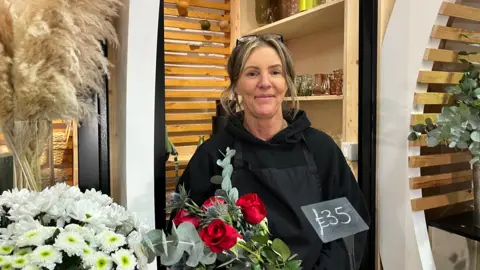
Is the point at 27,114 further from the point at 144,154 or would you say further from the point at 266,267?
the point at 266,267

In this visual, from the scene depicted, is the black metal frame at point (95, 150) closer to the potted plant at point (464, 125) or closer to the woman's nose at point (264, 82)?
the woman's nose at point (264, 82)

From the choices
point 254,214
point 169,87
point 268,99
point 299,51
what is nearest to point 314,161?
point 268,99

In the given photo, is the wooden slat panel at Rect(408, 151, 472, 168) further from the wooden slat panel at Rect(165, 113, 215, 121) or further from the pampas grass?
the wooden slat panel at Rect(165, 113, 215, 121)

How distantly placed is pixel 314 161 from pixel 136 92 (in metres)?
0.66

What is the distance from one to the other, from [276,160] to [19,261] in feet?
2.96

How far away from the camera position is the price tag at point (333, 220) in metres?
1.10

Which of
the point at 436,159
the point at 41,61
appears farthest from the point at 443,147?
the point at 41,61

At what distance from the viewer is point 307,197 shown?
56.0 inches

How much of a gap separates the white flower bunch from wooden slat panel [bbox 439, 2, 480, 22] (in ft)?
5.67

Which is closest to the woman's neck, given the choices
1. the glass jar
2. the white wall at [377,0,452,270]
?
the white wall at [377,0,452,270]

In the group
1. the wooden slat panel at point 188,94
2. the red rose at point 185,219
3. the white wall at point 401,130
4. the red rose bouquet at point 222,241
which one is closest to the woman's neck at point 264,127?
the red rose bouquet at point 222,241

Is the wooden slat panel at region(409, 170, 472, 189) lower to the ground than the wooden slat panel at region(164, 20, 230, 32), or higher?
lower

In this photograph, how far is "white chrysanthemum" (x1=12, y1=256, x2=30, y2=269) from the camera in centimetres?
71

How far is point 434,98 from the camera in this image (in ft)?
6.49
